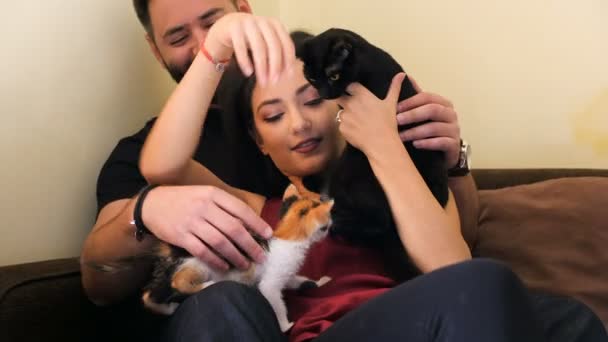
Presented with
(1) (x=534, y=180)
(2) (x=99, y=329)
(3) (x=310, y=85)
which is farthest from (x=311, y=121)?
(1) (x=534, y=180)

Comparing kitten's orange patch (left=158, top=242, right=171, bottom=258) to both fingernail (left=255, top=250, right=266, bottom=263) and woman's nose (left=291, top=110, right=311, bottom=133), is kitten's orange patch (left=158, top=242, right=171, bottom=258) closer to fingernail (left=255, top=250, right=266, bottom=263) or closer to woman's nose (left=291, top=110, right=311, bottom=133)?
fingernail (left=255, top=250, right=266, bottom=263)

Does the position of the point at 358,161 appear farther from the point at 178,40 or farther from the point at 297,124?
the point at 178,40

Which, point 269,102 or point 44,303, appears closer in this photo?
point 44,303

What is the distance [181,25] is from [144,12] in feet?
0.41

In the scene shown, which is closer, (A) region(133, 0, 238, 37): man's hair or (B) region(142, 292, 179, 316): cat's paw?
(B) region(142, 292, 179, 316): cat's paw

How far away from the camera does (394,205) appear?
3.08 feet

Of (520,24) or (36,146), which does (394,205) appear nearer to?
(36,146)

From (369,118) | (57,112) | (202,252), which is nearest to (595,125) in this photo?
(369,118)

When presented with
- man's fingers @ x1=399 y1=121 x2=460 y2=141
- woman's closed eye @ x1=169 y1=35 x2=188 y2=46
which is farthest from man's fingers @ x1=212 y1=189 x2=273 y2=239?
woman's closed eye @ x1=169 y1=35 x2=188 y2=46

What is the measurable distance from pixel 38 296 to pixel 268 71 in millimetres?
483

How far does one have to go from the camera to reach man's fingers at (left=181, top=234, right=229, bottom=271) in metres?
0.87

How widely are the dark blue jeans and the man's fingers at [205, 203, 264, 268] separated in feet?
0.32

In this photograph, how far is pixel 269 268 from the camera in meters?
0.89

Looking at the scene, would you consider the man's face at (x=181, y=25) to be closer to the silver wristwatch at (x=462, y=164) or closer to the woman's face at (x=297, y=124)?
the woman's face at (x=297, y=124)
